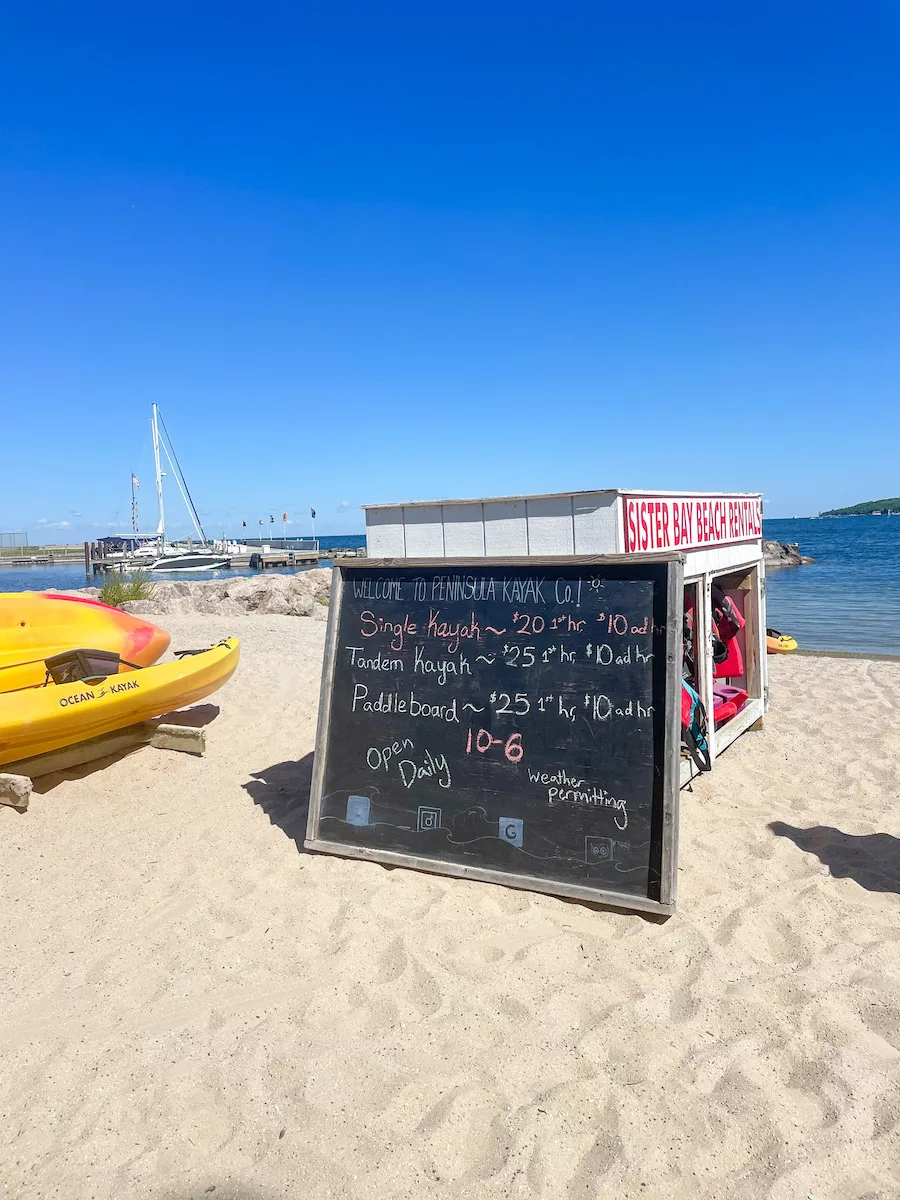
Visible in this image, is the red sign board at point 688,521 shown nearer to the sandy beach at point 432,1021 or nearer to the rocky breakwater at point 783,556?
the sandy beach at point 432,1021

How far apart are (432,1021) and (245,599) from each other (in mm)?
14893

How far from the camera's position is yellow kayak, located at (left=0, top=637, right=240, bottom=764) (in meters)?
4.38

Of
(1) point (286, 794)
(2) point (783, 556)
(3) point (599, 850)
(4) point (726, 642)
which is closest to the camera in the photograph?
(3) point (599, 850)

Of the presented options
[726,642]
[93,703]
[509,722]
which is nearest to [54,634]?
[93,703]

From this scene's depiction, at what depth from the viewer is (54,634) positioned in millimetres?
5340

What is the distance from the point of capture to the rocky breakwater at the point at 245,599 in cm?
1545

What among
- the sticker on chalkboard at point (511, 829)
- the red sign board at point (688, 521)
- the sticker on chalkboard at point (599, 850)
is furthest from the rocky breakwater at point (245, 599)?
the sticker on chalkboard at point (599, 850)

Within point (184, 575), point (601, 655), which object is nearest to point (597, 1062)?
point (601, 655)

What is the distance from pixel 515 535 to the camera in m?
4.29

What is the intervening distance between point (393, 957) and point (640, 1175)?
1286 mm

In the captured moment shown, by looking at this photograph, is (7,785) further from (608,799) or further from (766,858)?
(766,858)

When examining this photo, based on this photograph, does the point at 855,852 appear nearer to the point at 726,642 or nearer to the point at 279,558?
the point at 726,642

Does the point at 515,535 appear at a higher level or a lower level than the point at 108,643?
higher

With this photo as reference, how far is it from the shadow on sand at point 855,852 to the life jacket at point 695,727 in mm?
647
